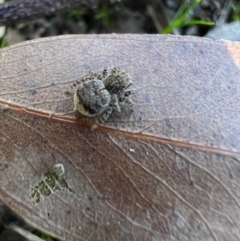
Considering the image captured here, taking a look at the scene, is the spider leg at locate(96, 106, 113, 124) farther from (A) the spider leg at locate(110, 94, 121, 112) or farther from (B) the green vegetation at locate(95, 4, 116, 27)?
(B) the green vegetation at locate(95, 4, 116, 27)

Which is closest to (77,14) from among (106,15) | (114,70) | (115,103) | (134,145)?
(106,15)

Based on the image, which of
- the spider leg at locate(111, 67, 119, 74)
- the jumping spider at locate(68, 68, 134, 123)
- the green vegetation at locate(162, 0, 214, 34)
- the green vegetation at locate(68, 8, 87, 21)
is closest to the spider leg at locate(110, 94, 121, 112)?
the jumping spider at locate(68, 68, 134, 123)

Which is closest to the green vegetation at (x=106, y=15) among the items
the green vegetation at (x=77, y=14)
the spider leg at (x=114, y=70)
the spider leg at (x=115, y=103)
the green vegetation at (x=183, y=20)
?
the green vegetation at (x=77, y=14)

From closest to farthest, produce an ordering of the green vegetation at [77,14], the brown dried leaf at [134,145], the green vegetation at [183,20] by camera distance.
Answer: the brown dried leaf at [134,145], the green vegetation at [183,20], the green vegetation at [77,14]

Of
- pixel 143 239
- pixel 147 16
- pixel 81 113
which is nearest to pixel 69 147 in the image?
pixel 81 113

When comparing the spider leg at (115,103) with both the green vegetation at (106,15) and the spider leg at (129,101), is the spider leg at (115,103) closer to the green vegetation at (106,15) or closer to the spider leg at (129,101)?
the spider leg at (129,101)

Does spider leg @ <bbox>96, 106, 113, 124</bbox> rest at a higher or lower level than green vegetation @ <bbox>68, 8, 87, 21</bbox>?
lower

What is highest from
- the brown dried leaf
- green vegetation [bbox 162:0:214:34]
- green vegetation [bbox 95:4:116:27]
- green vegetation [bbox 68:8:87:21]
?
green vegetation [bbox 162:0:214:34]

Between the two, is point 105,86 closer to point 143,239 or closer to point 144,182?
point 144,182
